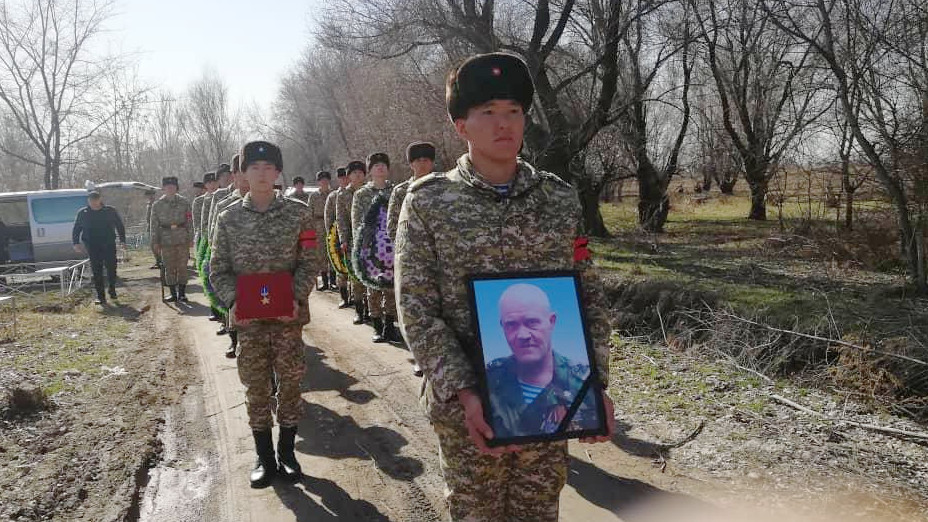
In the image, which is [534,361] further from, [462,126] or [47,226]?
[47,226]

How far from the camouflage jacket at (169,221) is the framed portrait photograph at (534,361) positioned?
1141 centimetres

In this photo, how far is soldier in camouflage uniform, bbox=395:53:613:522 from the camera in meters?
2.20

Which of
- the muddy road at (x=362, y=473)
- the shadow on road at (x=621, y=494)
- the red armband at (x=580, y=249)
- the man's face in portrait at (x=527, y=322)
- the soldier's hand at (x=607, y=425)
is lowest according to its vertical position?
the shadow on road at (x=621, y=494)

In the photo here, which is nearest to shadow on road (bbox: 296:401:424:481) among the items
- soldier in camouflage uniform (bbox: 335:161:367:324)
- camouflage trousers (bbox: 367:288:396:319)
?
camouflage trousers (bbox: 367:288:396:319)

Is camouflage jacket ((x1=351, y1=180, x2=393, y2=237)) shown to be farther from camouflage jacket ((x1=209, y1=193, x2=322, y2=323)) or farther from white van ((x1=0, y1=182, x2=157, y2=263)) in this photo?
white van ((x1=0, y1=182, x2=157, y2=263))

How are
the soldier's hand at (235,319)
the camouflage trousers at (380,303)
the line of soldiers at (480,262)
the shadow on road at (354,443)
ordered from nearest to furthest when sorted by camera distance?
the line of soldiers at (480,262)
the soldier's hand at (235,319)
the shadow on road at (354,443)
the camouflage trousers at (380,303)

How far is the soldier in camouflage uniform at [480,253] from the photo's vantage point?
2.20 metres

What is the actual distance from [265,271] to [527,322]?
2764 millimetres

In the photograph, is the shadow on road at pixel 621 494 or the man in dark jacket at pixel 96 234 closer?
the shadow on road at pixel 621 494

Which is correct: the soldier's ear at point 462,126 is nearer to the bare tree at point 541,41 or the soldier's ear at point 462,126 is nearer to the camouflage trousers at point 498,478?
the camouflage trousers at point 498,478

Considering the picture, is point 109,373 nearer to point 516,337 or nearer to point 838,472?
point 516,337

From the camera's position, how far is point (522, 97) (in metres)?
2.24

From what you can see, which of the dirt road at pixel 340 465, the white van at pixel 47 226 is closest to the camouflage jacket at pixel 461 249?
the dirt road at pixel 340 465

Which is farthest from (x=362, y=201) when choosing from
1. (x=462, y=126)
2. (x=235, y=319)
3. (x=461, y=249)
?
(x=461, y=249)
